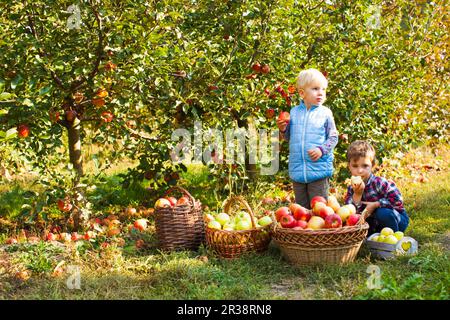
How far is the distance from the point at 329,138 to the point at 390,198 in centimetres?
61

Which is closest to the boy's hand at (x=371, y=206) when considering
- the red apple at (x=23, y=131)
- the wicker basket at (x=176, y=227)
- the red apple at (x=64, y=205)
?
the wicker basket at (x=176, y=227)

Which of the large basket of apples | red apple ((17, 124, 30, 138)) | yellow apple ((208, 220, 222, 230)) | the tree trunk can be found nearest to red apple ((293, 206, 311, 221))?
the large basket of apples

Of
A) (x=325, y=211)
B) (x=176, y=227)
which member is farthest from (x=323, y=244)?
(x=176, y=227)

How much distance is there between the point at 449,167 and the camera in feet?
23.3

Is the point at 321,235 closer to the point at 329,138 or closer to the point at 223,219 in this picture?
the point at 223,219

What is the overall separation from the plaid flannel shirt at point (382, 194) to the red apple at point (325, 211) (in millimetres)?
482

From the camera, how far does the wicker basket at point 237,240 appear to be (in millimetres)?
3656

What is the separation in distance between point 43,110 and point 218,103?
4.80 feet

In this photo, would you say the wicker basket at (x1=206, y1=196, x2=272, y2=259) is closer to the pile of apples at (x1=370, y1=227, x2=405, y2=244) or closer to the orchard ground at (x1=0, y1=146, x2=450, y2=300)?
the orchard ground at (x1=0, y1=146, x2=450, y2=300)

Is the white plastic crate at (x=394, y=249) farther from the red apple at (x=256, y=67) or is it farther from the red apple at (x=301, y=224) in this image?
the red apple at (x=256, y=67)

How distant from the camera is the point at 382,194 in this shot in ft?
13.0
